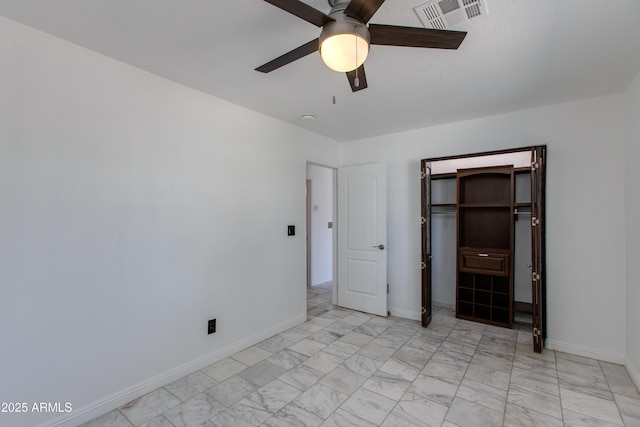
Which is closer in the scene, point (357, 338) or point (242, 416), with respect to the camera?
point (242, 416)

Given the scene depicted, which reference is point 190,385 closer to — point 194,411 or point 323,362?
point 194,411

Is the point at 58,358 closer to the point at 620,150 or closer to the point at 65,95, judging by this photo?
the point at 65,95

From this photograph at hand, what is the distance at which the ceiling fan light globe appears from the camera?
50.2 inches

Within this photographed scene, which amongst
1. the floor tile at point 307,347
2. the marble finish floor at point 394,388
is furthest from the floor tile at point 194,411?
the floor tile at point 307,347

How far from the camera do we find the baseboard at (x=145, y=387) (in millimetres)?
1880

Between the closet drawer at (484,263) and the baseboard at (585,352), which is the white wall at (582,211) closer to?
the baseboard at (585,352)

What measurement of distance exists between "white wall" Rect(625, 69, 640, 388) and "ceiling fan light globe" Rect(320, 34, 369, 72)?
8.00 ft

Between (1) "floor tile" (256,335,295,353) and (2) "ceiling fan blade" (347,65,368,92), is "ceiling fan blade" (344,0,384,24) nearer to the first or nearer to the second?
(2) "ceiling fan blade" (347,65,368,92)

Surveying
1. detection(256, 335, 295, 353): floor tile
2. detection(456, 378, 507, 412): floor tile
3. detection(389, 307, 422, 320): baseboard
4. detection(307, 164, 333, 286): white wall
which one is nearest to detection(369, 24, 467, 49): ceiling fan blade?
detection(456, 378, 507, 412): floor tile

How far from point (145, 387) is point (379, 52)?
113 inches

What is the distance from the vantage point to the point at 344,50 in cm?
130

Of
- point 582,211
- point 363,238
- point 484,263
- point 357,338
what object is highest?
point 582,211

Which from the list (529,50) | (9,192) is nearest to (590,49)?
(529,50)

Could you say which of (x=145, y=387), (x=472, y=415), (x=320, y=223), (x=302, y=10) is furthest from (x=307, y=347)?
(x=320, y=223)
